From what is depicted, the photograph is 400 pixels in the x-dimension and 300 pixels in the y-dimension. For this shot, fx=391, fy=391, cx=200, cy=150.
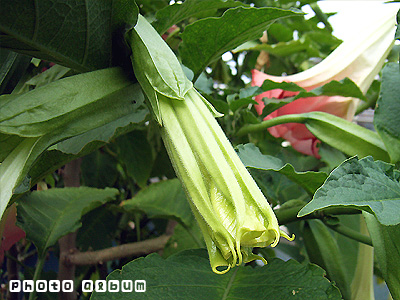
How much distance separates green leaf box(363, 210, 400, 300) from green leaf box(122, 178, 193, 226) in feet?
0.90

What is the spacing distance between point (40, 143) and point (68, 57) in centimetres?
6

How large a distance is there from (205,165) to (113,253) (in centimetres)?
35

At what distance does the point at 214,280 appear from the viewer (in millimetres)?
341

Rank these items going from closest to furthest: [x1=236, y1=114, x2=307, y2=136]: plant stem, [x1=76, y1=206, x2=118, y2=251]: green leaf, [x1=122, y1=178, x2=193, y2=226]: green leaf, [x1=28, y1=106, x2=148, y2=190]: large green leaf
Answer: [x1=28, y1=106, x2=148, y2=190]: large green leaf < [x1=236, y1=114, x2=307, y2=136]: plant stem < [x1=122, y1=178, x2=193, y2=226]: green leaf < [x1=76, y1=206, x2=118, y2=251]: green leaf

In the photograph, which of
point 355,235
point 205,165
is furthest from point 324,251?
point 205,165

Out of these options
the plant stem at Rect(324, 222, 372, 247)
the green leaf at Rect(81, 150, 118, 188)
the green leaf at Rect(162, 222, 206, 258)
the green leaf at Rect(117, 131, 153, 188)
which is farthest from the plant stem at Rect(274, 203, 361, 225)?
the green leaf at Rect(81, 150, 118, 188)

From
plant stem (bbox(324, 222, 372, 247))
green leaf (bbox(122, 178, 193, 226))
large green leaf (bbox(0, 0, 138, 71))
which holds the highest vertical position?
large green leaf (bbox(0, 0, 138, 71))

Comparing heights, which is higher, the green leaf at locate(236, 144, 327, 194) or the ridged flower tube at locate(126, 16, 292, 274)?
the ridged flower tube at locate(126, 16, 292, 274)

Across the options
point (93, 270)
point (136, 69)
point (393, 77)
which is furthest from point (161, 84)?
point (93, 270)

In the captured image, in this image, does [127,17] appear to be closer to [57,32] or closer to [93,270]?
[57,32]

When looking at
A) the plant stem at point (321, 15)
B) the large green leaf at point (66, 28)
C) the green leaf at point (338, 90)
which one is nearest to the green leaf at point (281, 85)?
the green leaf at point (338, 90)

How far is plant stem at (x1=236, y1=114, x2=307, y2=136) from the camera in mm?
415

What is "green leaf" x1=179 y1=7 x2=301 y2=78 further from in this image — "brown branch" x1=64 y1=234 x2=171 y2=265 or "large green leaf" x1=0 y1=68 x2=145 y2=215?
"brown branch" x1=64 y1=234 x2=171 y2=265

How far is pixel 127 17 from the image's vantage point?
10.0 inches
